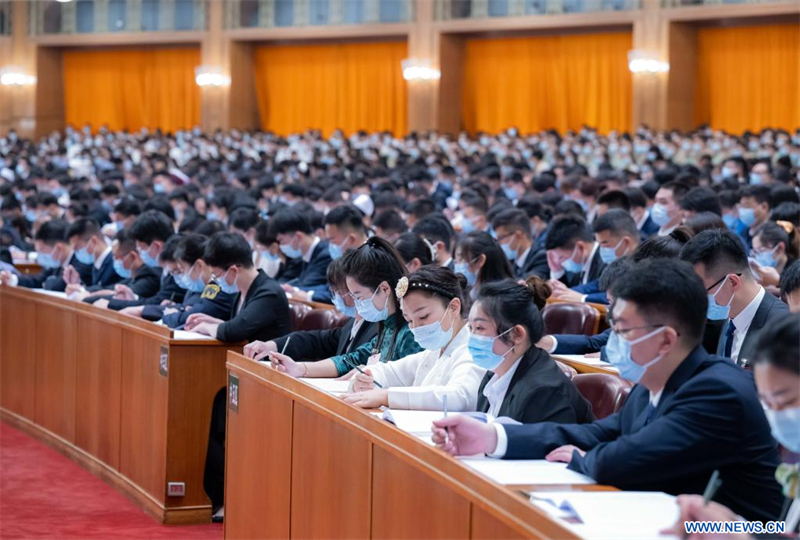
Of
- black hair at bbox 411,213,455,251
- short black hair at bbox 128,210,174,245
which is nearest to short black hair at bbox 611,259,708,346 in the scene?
black hair at bbox 411,213,455,251

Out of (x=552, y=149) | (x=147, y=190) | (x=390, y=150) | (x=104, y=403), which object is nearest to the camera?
(x=104, y=403)

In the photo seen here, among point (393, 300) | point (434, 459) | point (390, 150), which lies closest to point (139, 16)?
point (390, 150)

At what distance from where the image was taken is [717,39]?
68.1 feet

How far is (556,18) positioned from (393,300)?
17.4 m

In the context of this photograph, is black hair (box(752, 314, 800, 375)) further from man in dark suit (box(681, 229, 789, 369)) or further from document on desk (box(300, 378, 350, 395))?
document on desk (box(300, 378, 350, 395))

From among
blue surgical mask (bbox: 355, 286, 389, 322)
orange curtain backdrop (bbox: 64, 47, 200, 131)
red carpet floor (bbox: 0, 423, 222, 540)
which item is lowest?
red carpet floor (bbox: 0, 423, 222, 540)

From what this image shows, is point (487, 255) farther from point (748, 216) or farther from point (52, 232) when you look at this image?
point (52, 232)

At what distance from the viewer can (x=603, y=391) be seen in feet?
12.0

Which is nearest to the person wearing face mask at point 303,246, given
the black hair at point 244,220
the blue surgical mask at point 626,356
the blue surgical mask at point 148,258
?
the black hair at point 244,220

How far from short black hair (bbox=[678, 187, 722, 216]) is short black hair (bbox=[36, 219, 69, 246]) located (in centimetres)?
435

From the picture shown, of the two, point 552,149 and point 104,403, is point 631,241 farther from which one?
point 552,149

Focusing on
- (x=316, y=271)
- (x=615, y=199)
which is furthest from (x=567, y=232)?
(x=316, y=271)

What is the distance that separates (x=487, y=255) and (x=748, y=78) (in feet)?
54.4

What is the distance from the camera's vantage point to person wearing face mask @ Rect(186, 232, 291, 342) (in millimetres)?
5422
